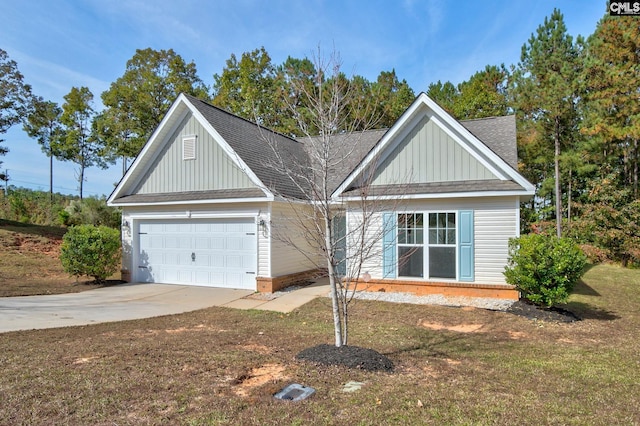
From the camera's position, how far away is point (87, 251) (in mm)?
12664

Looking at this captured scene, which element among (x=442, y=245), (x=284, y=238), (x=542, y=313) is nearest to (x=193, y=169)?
(x=284, y=238)

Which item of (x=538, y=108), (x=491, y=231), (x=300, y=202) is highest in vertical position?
(x=538, y=108)

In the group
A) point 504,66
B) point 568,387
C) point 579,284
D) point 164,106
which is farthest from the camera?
point 504,66

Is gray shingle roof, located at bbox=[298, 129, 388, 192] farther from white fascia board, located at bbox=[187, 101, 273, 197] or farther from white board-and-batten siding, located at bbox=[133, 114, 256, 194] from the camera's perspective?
white board-and-batten siding, located at bbox=[133, 114, 256, 194]

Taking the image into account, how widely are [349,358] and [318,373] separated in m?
0.53

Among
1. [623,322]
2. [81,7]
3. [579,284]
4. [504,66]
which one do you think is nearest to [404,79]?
[504,66]

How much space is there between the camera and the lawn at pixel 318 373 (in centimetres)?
380

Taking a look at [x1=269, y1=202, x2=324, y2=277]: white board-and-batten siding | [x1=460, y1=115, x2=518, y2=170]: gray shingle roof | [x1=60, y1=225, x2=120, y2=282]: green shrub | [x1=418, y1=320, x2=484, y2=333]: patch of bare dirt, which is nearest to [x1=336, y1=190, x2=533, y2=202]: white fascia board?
[x1=460, y1=115, x2=518, y2=170]: gray shingle roof

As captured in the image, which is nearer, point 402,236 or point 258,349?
point 258,349

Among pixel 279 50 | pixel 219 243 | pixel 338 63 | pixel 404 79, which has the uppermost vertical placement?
pixel 404 79

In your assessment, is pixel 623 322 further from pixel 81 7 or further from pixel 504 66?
pixel 504 66

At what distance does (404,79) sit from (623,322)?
25.1m

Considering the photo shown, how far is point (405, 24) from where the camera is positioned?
1234 centimetres

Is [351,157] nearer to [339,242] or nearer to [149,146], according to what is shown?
[339,242]
